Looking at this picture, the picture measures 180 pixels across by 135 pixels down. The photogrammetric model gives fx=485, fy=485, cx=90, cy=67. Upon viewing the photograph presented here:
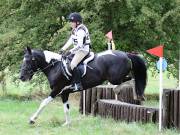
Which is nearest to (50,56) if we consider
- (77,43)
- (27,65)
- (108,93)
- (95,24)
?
(27,65)

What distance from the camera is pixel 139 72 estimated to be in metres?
11.8

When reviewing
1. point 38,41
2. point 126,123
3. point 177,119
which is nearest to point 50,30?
point 38,41

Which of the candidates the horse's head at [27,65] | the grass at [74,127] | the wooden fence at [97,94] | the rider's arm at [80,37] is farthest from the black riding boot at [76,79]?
the wooden fence at [97,94]

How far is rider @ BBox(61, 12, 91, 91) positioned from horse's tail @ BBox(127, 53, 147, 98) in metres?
1.17

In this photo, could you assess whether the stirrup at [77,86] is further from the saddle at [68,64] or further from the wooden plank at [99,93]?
the wooden plank at [99,93]

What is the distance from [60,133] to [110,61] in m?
2.34

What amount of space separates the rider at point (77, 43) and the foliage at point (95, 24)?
7.01 m

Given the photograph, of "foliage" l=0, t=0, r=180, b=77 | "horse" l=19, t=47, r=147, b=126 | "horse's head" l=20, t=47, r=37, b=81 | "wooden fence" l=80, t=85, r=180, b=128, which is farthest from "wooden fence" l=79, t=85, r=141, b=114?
"foliage" l=0, t=0, r=180, b=77

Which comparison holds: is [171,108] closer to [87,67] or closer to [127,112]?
[127,112]

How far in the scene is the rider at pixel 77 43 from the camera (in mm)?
11023

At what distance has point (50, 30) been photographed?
2058 cm

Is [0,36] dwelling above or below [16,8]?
below

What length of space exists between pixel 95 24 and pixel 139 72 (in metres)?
7.35

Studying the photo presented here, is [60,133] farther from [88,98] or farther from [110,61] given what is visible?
[88,98]
